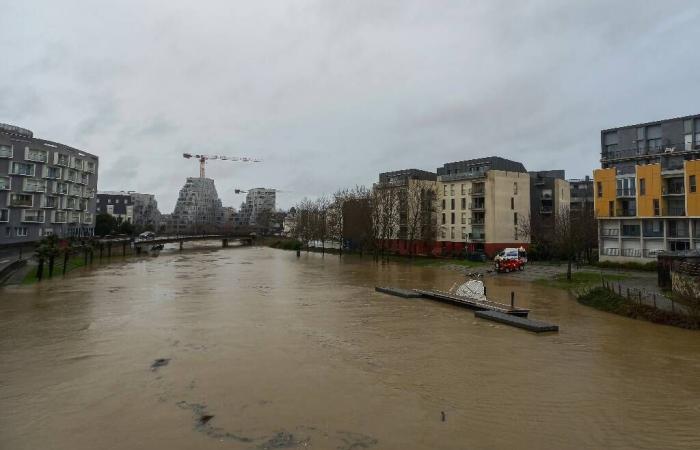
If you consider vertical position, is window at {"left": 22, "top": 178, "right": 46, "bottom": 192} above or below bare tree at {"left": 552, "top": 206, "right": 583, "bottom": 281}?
above

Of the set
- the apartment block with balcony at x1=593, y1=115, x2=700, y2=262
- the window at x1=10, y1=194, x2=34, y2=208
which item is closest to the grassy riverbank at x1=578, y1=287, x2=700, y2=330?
the apartment block with balcony at x1=593, y1=115, x2=700, y2=262

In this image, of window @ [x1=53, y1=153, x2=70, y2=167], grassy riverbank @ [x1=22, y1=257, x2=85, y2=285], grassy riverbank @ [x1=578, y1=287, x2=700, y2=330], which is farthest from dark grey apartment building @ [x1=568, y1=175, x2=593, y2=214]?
window @ [x1=53, y1=153, x2=70, y2=167]

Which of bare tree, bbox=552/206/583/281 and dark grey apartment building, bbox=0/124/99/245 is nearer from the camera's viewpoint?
bare tree, bbox=552/206/583/281

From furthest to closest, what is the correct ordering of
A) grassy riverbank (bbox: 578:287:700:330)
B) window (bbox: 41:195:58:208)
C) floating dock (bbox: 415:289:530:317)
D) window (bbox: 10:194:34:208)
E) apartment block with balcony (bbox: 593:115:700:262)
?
1. window (bbox: 41:195:58:208)
2. window (bbox: 10:194:34:208)
3. apartment block with balcony (bbox: 593:115:700:262)
4. floating dock (bbox: 415:289:530:317)
5. grassy riverbank (bbox: 578:287:700:330)

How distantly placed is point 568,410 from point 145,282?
126 ft

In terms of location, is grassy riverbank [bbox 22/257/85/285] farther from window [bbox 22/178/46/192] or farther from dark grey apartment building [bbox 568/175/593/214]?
dark grey apartment building [bbox 568/175/593/214]

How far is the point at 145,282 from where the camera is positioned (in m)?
41.5

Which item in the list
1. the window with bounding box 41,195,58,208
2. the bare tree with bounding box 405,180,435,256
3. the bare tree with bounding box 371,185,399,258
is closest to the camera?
the bare tree with bounding box 405,180,435,256

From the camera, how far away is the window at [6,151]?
70812mm

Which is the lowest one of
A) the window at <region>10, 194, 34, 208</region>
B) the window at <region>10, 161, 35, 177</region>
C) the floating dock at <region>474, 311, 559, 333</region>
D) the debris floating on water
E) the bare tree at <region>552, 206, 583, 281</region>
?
the debris floating on water

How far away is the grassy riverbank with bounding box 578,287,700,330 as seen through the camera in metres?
22.5

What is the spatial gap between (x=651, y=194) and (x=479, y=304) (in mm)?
36467

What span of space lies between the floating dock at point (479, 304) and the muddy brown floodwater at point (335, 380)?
1435mm

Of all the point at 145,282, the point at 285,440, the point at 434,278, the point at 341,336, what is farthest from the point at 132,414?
the point at 434,278
